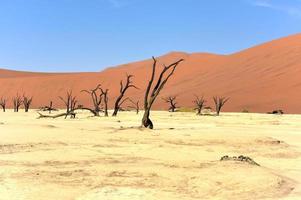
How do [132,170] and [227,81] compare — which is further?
[227,81]

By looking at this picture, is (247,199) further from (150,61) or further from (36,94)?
(150,61)

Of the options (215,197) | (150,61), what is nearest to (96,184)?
(215,197)

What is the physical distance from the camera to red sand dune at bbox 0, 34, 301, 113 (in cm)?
6819

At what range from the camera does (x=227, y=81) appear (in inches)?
3228

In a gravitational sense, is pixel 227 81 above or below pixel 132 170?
above

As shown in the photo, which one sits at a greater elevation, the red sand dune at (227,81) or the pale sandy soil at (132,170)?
the red sand dune at (227,81)

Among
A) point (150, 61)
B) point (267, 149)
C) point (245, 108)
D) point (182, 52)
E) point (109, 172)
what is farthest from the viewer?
point (182, 52)

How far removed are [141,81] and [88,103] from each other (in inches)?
580

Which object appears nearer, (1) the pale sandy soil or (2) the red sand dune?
(1) the pale sandy soil

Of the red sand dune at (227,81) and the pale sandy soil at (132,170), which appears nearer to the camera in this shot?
the pale sandy soil at (132,170)

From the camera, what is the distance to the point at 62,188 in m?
8.82

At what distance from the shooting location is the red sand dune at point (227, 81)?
68.2m

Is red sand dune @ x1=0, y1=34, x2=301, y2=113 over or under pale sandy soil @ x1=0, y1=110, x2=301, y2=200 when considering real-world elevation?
over

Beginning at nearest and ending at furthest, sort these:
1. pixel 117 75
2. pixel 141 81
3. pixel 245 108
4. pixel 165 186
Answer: pixel 165 186 → pixel 245 108 → pixel 141 81 → pixel 117 75
